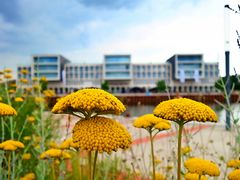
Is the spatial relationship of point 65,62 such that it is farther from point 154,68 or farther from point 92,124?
point 92,124

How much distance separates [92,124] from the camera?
1.08 m

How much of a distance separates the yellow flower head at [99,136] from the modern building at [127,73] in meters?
75.6

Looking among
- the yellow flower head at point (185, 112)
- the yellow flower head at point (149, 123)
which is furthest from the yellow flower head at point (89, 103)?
the yellow flower head at point (149, 123)

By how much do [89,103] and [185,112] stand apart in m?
0.32

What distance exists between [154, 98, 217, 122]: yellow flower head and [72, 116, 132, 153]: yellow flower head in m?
0.15

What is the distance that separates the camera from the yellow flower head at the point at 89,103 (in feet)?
3.45

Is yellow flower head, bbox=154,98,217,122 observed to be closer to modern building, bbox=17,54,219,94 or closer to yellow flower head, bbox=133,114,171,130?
yellow flower head, bbox=133,114,171,130

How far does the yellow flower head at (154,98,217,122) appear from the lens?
1.16 meters

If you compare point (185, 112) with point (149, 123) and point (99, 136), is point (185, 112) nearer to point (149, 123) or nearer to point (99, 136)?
point (99, 136)

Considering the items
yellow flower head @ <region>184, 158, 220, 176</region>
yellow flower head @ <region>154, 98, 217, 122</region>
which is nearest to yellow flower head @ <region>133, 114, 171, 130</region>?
yellow flower head @ <region>184, 158, 220, 176</region>

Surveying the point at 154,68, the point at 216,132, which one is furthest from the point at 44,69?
the point at 216,132

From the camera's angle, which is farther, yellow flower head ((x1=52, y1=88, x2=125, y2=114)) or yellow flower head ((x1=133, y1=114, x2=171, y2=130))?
yellow flower head ((x1=133, y1=114, x2=171, y2=130))

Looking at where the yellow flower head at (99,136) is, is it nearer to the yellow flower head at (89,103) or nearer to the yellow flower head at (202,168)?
the yellow flower head at (89,103)

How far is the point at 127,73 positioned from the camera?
7862cm
